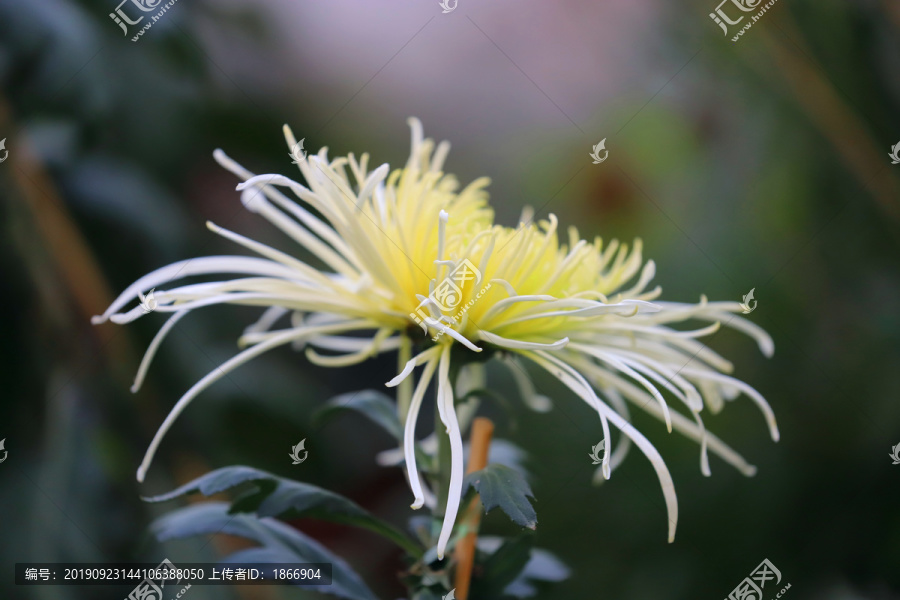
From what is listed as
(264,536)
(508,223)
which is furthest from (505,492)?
(508,223)

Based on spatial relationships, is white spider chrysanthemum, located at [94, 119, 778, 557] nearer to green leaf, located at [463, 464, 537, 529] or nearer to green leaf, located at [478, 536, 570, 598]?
green leaf, located at [463, 464, 537, 529]

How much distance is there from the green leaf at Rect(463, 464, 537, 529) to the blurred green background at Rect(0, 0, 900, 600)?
51 centimetres

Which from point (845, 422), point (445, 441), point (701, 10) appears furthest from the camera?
point (701, 10)

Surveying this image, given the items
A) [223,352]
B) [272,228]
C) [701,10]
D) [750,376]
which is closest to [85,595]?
[223,352]

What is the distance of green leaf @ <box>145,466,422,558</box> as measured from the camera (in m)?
0.44

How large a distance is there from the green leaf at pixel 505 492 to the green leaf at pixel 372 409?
0.39ft

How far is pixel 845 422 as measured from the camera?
1.00 meters

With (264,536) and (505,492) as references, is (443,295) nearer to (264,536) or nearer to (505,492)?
(505,492)

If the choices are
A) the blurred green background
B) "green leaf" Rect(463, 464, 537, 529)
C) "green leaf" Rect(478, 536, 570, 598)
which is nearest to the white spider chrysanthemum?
"green leaf" Rect(463, 464, 537, 529)

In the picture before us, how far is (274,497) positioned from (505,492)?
0.17 meters

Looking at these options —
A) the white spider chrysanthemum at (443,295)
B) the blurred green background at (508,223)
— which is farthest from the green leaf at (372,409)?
the blurred green background at (508,223)

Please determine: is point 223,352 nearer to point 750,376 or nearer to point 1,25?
point 1,25

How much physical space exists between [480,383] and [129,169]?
1.98ft

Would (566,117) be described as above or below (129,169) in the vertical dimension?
above
